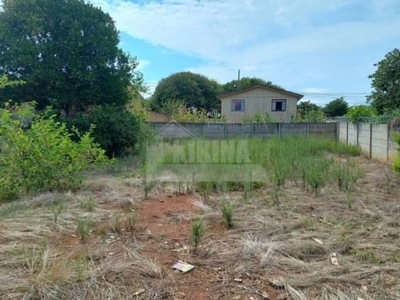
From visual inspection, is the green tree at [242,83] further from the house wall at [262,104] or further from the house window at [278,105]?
the house window at [278,105]

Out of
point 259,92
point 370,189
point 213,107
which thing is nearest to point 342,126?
point 370,189

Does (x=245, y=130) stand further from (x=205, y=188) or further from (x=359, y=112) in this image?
(x=205, y=188)

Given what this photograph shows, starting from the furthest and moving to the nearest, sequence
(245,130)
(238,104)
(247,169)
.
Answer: (238,104) < (245,130) < (247,169)

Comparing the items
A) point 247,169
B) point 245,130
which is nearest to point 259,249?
point 247,169

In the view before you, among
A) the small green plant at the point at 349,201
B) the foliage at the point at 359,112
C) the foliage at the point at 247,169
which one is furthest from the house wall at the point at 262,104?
the small green plant at the point at 349,201

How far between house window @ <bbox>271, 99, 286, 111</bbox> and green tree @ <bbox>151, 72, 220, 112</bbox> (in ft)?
29.9

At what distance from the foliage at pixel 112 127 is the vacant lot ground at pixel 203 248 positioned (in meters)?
3.37

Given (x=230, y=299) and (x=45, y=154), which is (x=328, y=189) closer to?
(x=230, y=299)

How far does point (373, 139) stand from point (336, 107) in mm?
21343

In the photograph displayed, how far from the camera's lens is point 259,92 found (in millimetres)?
18672

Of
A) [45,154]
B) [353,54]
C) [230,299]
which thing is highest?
A: [353,54]

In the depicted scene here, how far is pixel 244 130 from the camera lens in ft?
38.7

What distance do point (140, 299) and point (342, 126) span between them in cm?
1102

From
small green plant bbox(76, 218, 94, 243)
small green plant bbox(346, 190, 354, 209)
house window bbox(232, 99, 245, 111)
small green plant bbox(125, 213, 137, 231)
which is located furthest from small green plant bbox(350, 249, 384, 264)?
house window bbox(232, 99, 245, 111)
